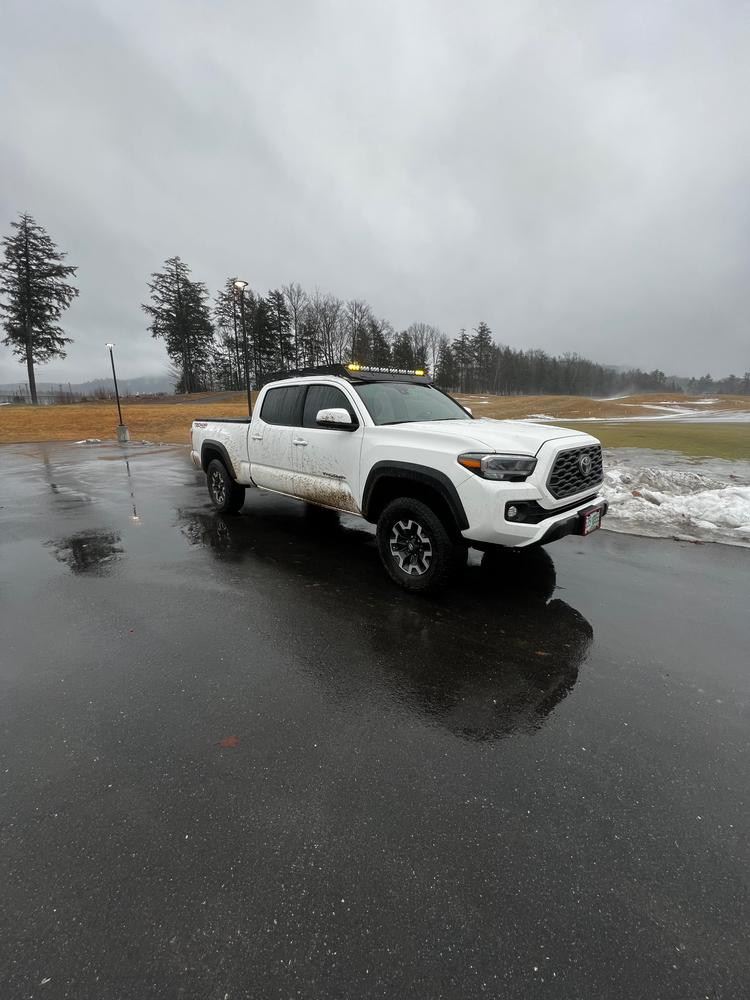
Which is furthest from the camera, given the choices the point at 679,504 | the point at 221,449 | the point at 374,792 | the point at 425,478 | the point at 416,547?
the point at 679,504

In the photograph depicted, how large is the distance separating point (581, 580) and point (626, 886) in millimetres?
3360

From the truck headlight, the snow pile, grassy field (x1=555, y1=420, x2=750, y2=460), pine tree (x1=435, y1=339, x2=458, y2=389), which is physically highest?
pine tree (x1=435, y1=339, x2=458, y2=389)

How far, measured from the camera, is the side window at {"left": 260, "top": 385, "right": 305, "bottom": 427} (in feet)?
18.9

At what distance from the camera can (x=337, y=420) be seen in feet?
15.2

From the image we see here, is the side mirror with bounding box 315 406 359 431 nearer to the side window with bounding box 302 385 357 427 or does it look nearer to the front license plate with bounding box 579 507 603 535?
the side window with bounding box 302 385 357 427

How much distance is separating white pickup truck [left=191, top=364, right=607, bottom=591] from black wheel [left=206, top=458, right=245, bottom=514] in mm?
1169

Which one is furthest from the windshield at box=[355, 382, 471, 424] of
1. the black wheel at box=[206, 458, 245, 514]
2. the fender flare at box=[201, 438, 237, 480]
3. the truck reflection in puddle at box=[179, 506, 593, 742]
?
the black wheel at box=[206, 458, 245, 514]

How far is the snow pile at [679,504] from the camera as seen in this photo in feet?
21.2

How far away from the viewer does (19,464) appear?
14.6m

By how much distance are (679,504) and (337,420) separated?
19.0ft

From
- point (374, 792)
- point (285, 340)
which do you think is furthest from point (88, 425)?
point (285, 340)

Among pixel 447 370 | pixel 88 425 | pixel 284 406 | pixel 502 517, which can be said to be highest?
pixel 447 370

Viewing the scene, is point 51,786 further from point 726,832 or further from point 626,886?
point 726,832

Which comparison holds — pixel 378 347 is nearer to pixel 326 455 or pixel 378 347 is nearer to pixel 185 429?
pixel 185 429
